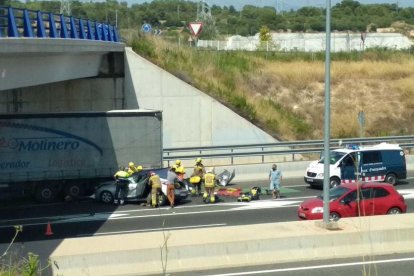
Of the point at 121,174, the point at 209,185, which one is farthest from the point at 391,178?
the point at 121,174

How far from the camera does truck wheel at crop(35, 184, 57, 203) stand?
96.0ft

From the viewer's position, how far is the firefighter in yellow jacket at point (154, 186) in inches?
1054

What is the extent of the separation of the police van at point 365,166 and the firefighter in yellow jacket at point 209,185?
4.95 metres

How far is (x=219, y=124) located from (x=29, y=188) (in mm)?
12267

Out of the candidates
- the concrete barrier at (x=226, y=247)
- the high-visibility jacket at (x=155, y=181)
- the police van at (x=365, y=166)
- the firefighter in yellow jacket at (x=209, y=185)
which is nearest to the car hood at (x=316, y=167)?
the police van at (x=365, y=166)

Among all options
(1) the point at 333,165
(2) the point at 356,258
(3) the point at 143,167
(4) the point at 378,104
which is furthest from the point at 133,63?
(2) the point at 356,258

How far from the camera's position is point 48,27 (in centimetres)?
2741

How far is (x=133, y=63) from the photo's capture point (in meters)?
39.2

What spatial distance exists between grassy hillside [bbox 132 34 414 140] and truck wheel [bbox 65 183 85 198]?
12.0m

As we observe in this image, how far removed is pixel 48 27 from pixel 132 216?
270 inches

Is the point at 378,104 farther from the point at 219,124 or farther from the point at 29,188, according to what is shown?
the point at 29,188

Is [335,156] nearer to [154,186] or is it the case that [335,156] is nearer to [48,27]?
[154,186]

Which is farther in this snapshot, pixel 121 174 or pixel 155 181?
pixel 121 174

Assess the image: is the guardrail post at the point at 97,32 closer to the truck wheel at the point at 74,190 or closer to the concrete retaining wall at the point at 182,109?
the concrete retaining wall at the point at 182,109
